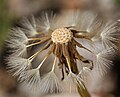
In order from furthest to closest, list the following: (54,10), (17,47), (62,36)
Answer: (54,10), (17,47), (62,36)

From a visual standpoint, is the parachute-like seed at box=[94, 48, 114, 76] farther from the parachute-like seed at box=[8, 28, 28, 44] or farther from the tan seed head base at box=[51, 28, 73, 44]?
the parachute-like seed at box=[8, 28, 28, 44]

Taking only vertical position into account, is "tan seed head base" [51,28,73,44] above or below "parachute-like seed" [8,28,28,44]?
above

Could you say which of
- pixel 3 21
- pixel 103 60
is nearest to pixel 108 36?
pixel 103 60

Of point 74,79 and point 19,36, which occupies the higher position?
point 19,36

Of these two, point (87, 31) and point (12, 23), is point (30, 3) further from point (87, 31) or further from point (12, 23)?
point (87, 31)

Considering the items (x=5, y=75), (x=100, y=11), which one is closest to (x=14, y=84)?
(x=5, y=75)

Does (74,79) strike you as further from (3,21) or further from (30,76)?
(3,21)

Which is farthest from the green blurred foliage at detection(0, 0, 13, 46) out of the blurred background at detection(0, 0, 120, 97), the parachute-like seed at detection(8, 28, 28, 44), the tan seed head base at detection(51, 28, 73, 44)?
the tan seed head base at detection(51, 28, 73, 44)

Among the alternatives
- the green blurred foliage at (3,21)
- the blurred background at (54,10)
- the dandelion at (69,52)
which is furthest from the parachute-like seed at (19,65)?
the green blurred foliage at (3,21)
